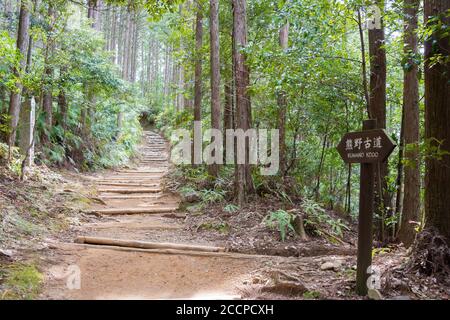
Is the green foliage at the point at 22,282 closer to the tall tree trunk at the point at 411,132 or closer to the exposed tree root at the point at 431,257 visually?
the exposed tree root at the point at 431,257

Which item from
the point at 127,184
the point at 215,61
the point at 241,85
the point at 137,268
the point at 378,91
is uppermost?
the point at 215,61

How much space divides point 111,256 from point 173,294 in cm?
176

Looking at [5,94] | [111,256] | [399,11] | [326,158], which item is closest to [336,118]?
[326,158]

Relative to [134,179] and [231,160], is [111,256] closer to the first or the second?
[231,160]

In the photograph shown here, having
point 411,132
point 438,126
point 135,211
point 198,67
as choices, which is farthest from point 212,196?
point 438,126

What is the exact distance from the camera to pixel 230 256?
6.03 m

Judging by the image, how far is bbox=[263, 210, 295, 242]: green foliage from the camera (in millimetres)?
6887

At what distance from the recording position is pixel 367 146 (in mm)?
4055

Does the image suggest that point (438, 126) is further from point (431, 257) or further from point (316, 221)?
point (316, 221)

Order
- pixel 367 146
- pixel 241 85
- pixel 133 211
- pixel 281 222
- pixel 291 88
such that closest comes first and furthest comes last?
pixel 367 146
pixel 281 222
pixel 291 88
pixel 241 85
pixel 133 211

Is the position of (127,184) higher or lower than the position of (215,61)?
lower

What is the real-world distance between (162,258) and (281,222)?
8.02 ft

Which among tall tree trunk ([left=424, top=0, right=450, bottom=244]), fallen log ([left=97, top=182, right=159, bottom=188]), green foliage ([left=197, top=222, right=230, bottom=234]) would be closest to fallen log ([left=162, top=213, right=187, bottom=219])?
green foliage ([left=197, top=222, right=230, bottom=234])
